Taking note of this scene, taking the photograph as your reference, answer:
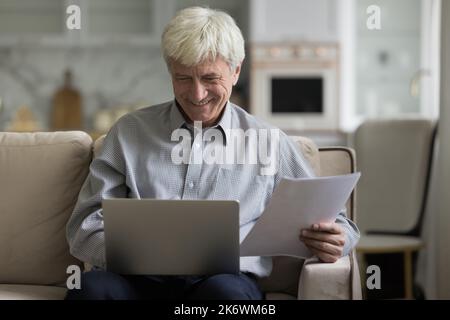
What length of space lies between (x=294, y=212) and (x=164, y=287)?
369mm

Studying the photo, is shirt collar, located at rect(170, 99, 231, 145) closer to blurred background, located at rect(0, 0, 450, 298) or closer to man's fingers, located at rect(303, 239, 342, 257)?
man's fingers, located at rect(303, 239, 342, 257)

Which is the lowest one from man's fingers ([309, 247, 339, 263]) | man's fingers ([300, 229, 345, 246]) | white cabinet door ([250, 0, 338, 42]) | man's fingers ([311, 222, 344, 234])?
man's fingers ([309, 247, 339, 263])

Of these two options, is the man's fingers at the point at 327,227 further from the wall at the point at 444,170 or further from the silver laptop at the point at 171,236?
the wall at the point at 444,170

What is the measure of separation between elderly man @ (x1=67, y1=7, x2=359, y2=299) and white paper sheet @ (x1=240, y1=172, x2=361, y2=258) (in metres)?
0.04

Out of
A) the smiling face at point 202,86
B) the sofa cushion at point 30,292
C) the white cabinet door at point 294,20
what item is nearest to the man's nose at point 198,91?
the smiling face at point 202,86

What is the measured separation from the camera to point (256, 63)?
525 centimetres

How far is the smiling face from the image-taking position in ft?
6.48

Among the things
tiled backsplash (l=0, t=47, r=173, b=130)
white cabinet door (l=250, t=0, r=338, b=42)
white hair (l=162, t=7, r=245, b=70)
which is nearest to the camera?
white hair (l=162, t=7, r=245, b=70)

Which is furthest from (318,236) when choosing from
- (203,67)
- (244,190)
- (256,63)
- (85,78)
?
(85,78)

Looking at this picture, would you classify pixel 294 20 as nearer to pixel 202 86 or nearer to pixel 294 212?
pixel 202 86

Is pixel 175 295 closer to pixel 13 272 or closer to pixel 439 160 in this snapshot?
pixel 13 272

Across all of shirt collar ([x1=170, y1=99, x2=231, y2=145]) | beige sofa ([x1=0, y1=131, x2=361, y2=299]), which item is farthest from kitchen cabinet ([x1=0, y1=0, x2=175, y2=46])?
shirt collar ([x1=170, y1=99, x2=231, y2=145])

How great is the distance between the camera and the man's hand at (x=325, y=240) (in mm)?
1848

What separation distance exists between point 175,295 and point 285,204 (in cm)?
37
